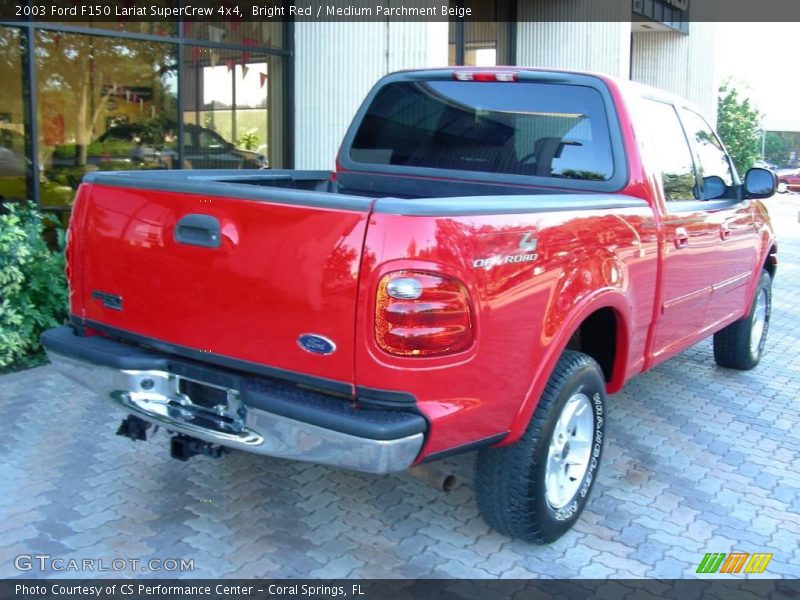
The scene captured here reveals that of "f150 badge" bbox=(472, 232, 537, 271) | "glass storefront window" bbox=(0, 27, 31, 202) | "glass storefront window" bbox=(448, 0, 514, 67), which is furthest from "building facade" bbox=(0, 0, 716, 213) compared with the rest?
"f150 badge" bbox=(472, 232, 537, 271)

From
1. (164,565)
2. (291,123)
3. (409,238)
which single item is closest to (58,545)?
(164,565)

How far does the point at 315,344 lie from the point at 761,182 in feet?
12.0

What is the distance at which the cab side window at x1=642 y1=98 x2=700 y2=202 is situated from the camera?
450 centimetres

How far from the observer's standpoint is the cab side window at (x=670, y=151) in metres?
4.50

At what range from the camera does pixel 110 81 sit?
8.35 meters

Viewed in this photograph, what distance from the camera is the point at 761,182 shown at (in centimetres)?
542

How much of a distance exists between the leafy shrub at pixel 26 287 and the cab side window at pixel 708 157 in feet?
14.5

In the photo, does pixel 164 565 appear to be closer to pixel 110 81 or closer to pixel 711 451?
pixel 711 451

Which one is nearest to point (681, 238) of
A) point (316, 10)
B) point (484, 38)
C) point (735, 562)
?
point (735, 562)

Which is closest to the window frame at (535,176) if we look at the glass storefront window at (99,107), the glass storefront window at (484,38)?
the glass storefront window at (99,107)

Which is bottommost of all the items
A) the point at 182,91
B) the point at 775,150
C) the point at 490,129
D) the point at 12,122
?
the point at 490,129

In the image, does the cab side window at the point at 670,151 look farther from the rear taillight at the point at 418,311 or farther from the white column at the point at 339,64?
the white column at the point at 339,64

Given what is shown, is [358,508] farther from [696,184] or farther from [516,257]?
[696,184]

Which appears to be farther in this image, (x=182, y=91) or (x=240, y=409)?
(x=182, y=91)
